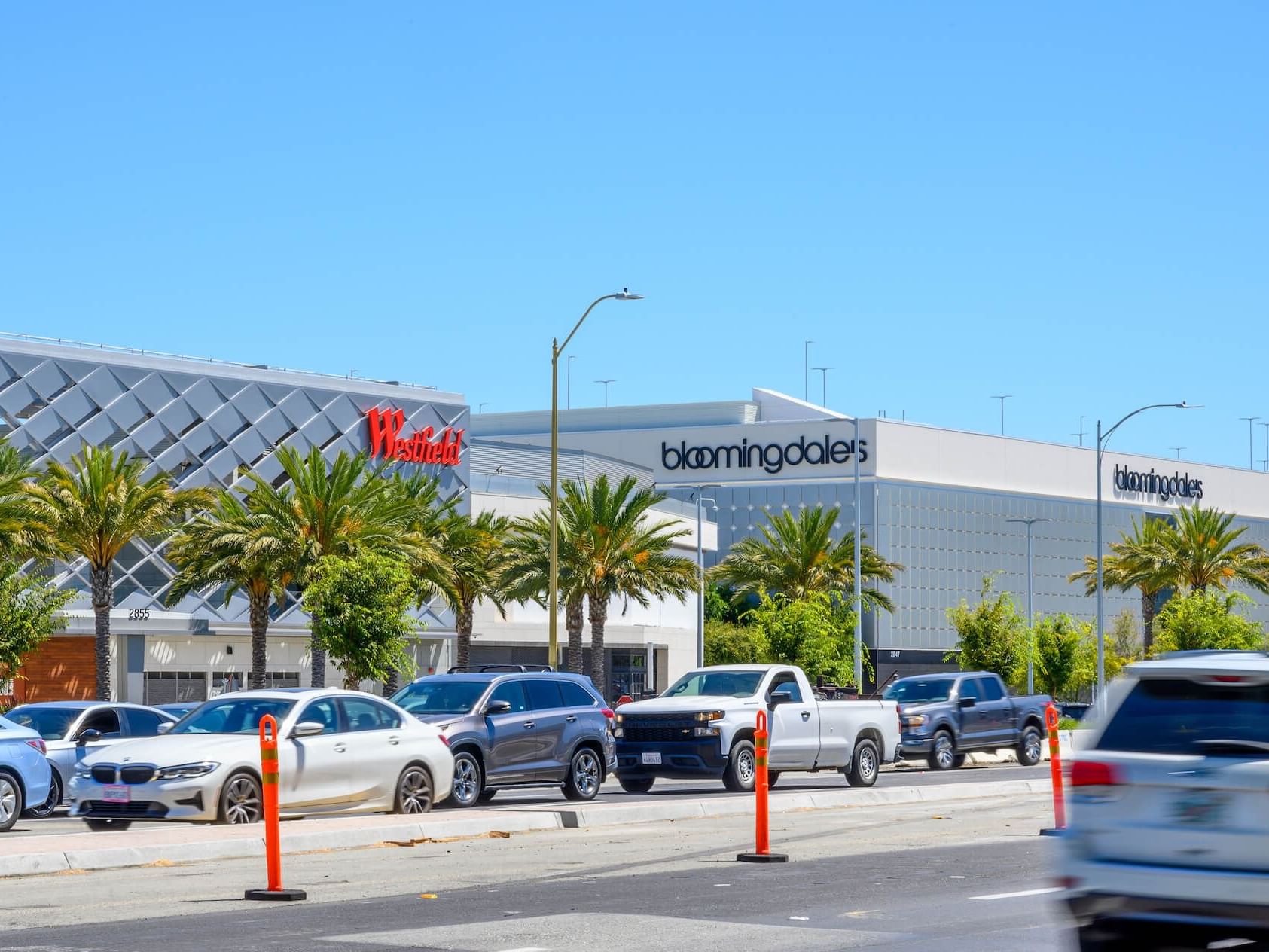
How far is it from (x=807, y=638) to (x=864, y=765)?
1149 inches

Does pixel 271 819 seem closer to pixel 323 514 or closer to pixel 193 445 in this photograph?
pixel 323 514

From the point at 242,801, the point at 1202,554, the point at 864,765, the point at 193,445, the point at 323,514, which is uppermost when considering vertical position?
the point at 193,445

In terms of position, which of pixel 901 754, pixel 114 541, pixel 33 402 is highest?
pixel 33 402

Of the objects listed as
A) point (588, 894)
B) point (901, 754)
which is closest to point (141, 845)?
point (588, 894)

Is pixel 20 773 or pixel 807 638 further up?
pixel 807 638

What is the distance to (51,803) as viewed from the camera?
73.0ft

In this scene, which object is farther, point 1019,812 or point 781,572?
point 781,572

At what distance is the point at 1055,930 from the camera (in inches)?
459

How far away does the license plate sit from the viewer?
8.69 m

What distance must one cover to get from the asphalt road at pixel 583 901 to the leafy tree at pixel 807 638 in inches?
1477

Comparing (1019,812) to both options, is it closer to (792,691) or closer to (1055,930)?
(792,691)

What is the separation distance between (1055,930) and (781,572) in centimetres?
5691

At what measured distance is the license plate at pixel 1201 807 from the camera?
8.69 m

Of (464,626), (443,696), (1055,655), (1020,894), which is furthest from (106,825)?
(1055,655)
